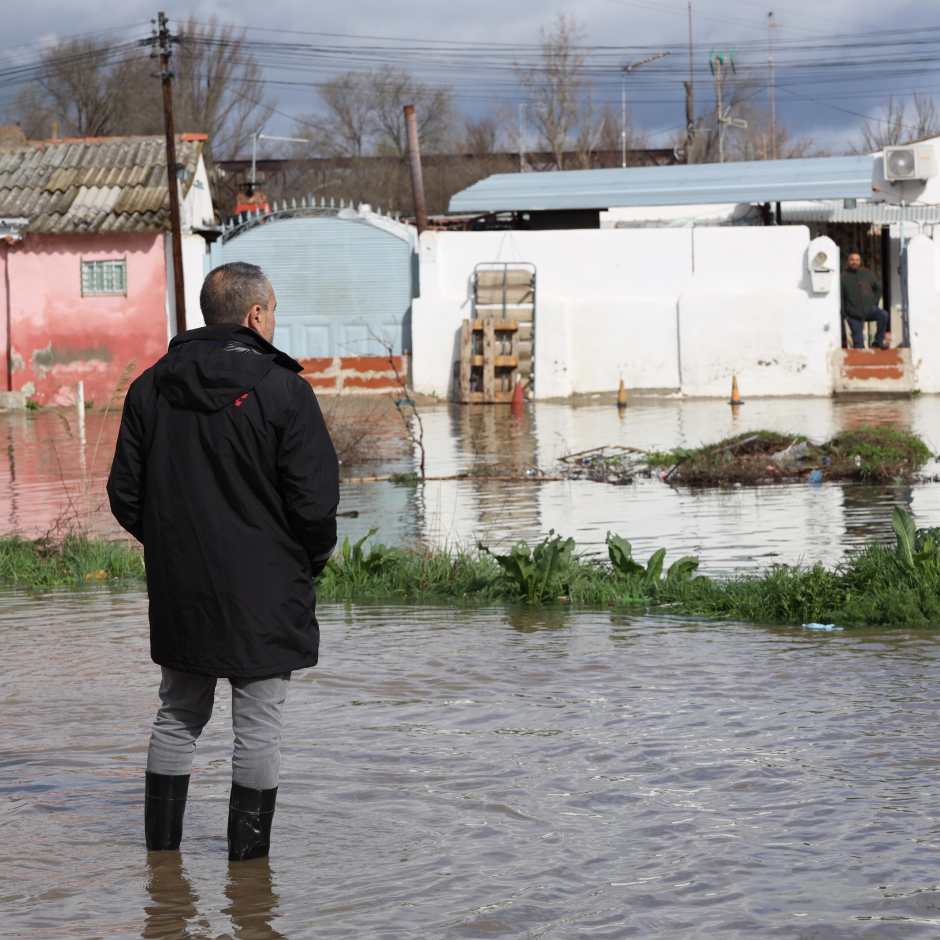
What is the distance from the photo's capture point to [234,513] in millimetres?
4250

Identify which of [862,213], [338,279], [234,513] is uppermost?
[862,213]

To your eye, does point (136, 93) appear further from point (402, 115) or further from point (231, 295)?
point (231, 295)

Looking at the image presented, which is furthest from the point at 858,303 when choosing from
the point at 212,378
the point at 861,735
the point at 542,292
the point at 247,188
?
the point at 212,378

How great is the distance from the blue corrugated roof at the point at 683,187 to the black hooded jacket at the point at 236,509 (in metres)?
25.8

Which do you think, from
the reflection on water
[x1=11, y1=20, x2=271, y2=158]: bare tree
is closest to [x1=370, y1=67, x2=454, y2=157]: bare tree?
[x1=11, y1=20, x2=271, y2=158]: bare tree

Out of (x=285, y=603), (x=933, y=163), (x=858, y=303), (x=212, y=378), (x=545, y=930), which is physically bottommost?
(x=545, y=930)

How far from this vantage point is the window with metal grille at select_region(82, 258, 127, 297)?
30344 mm

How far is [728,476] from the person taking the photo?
14.2 meters

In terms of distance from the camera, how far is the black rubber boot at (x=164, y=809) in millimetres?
4512

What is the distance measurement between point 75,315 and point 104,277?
934 mm

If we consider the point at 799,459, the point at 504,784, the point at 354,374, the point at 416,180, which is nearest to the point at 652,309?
the point at 416,180

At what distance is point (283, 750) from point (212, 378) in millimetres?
1932

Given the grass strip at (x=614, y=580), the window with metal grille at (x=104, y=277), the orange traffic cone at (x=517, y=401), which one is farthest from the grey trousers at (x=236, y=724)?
the window with metal grille at (x=104, y=277)

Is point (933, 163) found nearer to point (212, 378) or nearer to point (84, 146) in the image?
point (84, 146)
